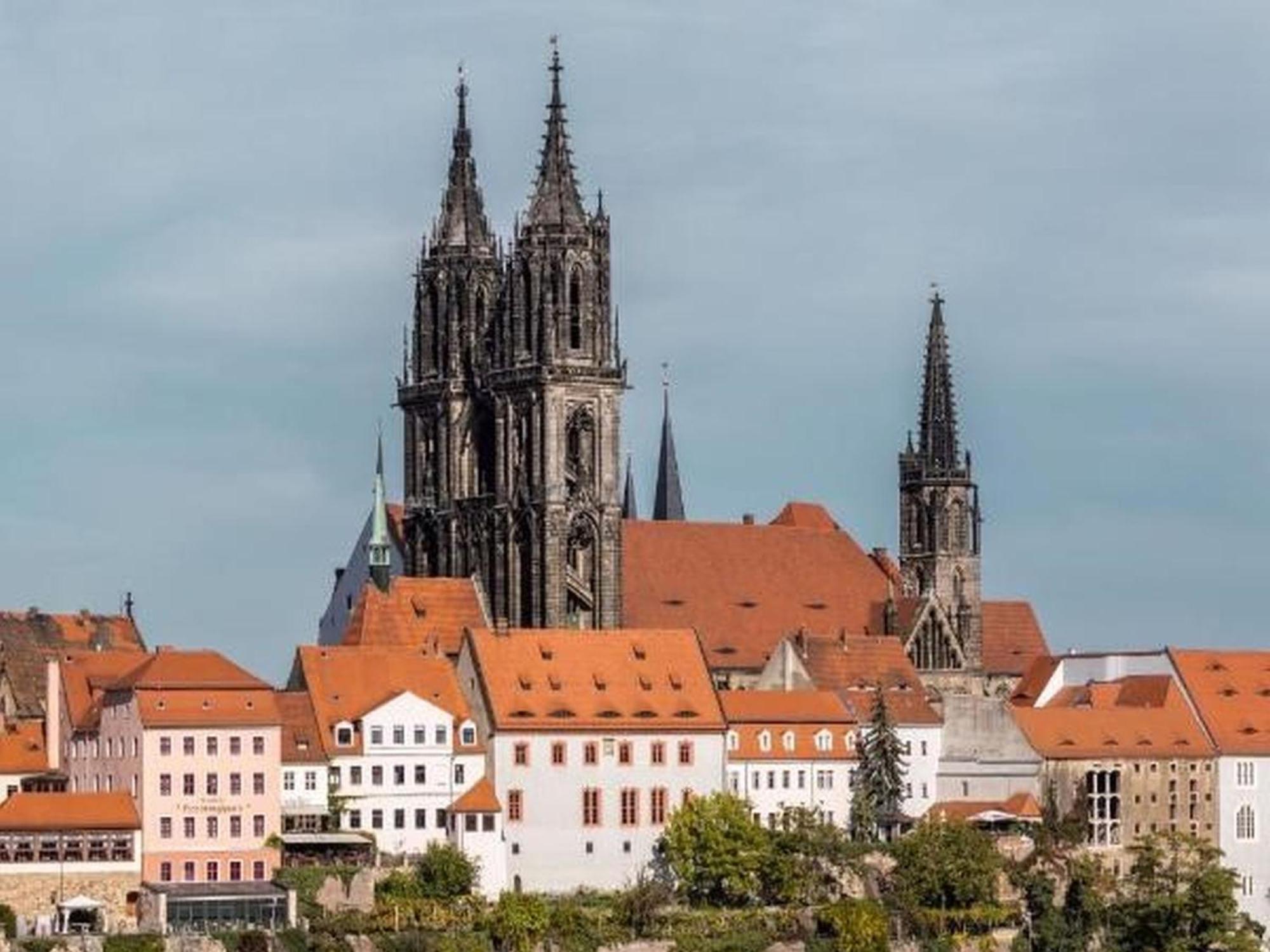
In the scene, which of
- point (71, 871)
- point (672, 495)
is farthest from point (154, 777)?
point (672, 495)

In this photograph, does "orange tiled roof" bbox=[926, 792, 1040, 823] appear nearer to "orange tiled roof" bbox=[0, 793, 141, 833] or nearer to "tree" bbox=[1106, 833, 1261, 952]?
"tree" bbox=[1106, 833, 1261, 952]

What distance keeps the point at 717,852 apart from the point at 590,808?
15.4 ft

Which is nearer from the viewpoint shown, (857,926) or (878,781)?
(857,926)

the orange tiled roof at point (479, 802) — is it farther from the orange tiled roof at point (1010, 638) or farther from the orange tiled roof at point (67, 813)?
the orange tiled roof at point (1010, 638)

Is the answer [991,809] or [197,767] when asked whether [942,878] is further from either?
[197,767]

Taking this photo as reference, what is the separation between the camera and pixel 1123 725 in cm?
15350

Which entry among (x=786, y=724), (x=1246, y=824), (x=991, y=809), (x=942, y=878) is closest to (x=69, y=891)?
(x=786, y=724)

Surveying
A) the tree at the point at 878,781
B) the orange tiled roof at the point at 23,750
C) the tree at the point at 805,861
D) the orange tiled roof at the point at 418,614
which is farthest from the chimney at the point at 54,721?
the tree at the point at 878,781

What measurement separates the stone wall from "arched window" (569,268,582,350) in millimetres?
37539

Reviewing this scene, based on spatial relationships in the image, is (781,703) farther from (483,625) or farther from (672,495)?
(672,495)

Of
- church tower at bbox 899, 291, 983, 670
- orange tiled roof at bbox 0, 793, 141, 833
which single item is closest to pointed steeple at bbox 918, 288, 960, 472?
church tower at bbox 899, 291, 983, 670

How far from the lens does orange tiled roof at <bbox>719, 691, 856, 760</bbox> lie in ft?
475

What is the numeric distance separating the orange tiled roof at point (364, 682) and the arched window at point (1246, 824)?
1211 inches

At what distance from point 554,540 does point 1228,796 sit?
2670 cm
